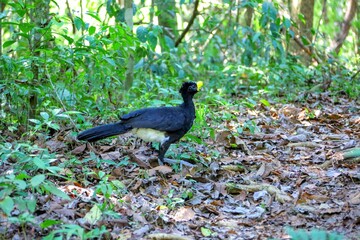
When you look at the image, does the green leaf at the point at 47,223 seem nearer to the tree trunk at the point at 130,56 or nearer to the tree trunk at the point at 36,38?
the tree trunk at the point at 36,38

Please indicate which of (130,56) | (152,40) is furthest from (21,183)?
(130,56)

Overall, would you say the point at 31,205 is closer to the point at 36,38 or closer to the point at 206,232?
the point at 206,232

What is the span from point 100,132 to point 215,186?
1334 millimetres

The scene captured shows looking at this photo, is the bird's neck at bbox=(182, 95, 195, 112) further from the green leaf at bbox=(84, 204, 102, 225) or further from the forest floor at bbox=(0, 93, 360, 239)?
the green leaf at bbox=(84, 204, 102, 225)

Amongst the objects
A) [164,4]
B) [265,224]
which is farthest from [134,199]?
[164,4]

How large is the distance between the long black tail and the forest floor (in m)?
0.23

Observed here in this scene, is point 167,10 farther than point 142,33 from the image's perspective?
Yes

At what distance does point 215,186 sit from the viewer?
16.5 feet

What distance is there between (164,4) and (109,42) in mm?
3981

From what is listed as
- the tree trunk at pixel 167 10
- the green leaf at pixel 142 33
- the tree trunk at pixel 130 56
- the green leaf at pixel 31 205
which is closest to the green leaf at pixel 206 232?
the green leaf at pixel 31 205

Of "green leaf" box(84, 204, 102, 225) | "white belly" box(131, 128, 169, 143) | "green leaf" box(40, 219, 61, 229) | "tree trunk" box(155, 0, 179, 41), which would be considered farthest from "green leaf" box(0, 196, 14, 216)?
"tree trunk" box(155, 0, 179, 41)

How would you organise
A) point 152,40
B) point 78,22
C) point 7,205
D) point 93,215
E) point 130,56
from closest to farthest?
1. point 7,205
2. point 93,215
3. point 78,22
4. point 152,40
5. point 130,56

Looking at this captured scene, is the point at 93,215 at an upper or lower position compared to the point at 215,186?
upper

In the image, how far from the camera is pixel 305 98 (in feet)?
28.2
